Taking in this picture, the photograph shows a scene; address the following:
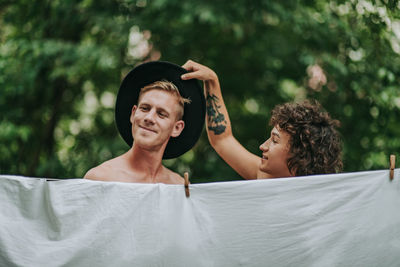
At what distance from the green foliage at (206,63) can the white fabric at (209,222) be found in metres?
1.79

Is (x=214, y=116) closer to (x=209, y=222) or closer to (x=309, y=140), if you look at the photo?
(x=309, y=140)

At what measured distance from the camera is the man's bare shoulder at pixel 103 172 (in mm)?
2406

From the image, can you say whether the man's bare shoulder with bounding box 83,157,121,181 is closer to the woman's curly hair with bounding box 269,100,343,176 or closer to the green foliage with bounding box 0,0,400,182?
the woman's curly hair with bounding box 269,100,343,176

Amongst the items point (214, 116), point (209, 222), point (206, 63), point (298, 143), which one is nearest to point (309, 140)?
point (298, 143)

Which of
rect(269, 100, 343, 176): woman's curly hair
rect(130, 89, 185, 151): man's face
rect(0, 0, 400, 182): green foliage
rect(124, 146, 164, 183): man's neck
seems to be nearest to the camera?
rect(269, 100, 343, 176): woman's curly hair

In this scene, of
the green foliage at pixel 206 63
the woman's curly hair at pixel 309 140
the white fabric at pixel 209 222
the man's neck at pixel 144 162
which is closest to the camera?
the white fabric at pixel 209 222

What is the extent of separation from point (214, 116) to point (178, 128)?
0.29 m

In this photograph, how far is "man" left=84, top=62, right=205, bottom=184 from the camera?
8.26ft

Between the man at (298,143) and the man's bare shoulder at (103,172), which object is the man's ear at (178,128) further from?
the man's bare shoulder at (103,172)

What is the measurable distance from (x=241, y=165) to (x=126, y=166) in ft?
2.69

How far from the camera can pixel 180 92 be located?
8.57ft

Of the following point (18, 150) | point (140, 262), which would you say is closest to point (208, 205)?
point (140, 262)

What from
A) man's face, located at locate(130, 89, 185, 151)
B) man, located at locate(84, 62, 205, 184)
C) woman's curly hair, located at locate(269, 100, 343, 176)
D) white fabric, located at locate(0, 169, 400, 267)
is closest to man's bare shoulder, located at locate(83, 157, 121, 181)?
man, located at locate(84, 62, 205, 184)

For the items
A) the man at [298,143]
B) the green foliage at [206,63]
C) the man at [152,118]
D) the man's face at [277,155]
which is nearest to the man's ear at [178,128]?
the man at [152,118]
